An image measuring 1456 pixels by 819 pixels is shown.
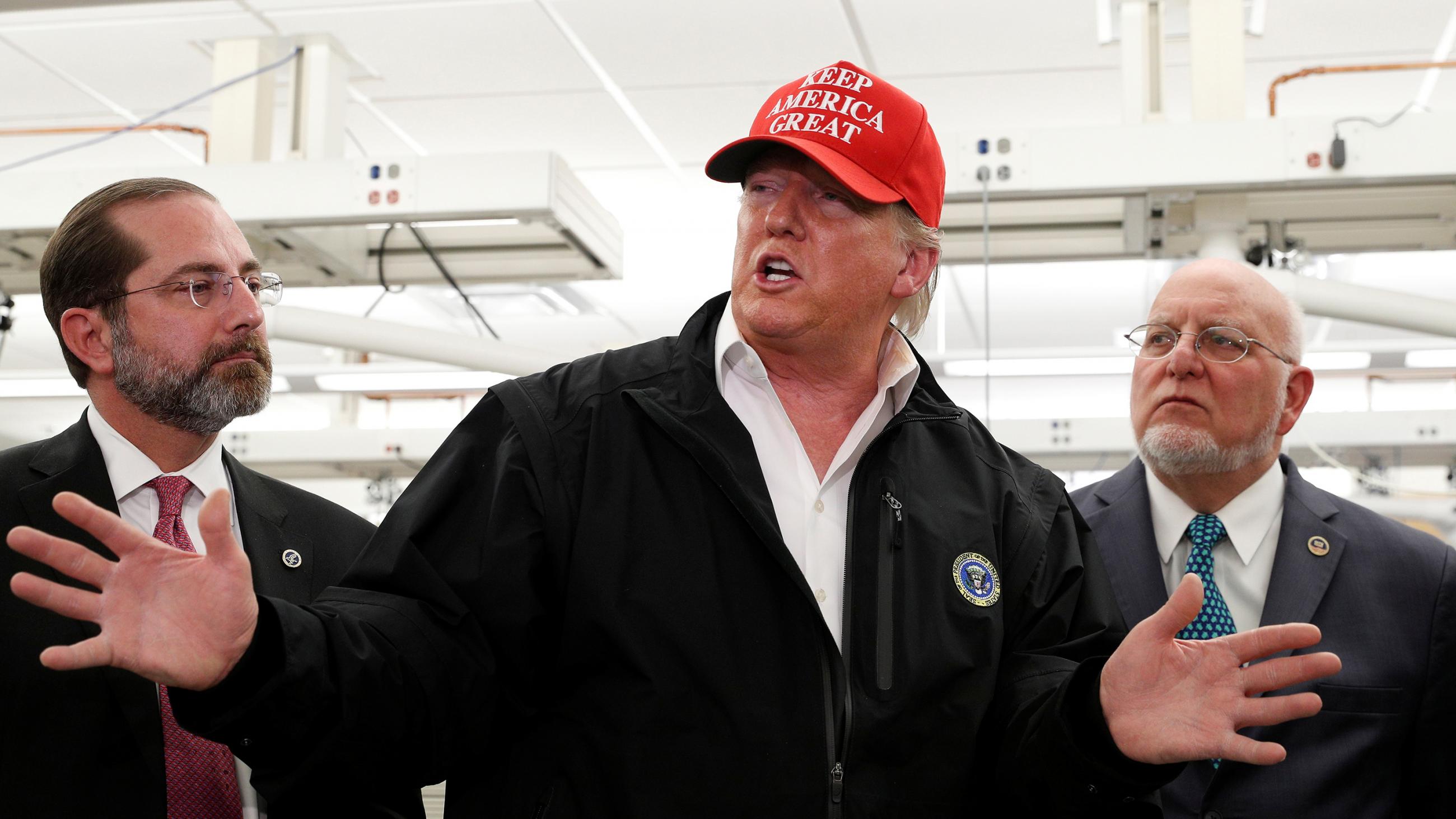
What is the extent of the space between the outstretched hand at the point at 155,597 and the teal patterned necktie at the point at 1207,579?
1.25 metres

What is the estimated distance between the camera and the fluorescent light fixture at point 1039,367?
3699mm

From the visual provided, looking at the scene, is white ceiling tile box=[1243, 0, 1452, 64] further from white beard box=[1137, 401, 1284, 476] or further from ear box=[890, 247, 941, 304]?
ear box=[890, 247, 941, 304]

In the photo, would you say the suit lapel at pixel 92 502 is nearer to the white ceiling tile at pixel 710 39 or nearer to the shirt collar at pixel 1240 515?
the shirt collar at pixel 1240 515

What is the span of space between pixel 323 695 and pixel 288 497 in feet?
2.29

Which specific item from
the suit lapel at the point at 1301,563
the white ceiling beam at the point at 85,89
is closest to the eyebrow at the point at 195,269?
the suit lapel at the point at 1301,563

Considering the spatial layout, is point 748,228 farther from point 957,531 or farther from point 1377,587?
point 1377,587

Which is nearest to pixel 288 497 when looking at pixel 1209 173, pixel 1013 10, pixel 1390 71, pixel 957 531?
pixel 957 531

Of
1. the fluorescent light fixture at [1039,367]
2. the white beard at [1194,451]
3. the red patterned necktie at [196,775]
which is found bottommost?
the red patterned necktie at [196,775]

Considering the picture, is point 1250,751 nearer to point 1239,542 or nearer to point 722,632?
point 722,632

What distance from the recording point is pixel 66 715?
1383 millimetres

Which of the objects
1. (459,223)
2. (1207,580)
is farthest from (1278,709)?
(459,223)

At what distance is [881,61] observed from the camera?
3.76m

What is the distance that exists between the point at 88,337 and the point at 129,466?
189 mm

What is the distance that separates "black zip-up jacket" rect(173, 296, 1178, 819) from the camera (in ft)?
4.06
